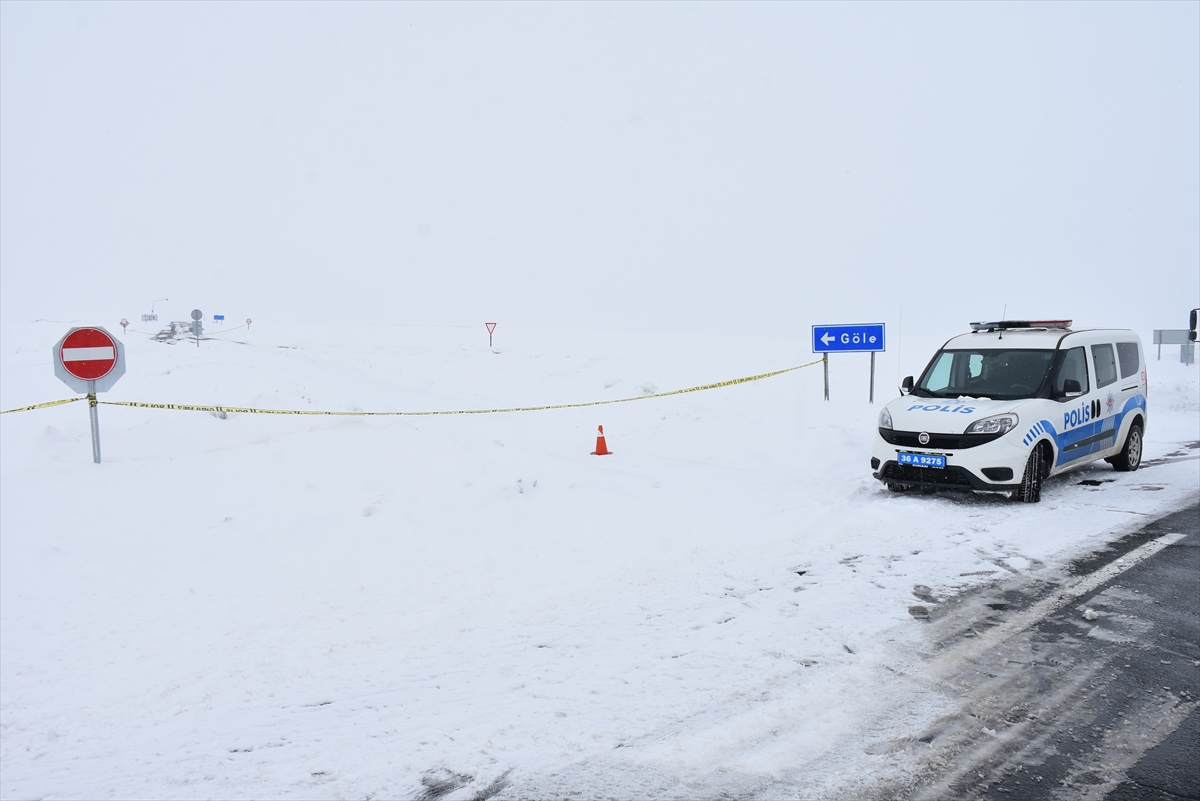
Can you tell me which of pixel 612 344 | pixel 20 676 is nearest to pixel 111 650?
pixel 20 676

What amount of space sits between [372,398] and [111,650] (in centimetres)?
1338

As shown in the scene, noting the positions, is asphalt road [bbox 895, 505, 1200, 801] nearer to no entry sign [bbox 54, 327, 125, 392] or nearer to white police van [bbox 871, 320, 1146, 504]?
white police van [bbox 871, 320, 1146, 504]

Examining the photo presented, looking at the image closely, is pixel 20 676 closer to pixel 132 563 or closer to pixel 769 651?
pixel 132 563

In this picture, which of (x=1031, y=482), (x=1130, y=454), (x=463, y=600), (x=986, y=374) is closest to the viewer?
(x=463, y=600)

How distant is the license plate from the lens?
864cm

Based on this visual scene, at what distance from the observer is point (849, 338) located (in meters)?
14.8

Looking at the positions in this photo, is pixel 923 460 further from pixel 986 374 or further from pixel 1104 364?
pixel 1104 364

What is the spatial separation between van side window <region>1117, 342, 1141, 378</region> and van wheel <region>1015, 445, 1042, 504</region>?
2991 millimetres

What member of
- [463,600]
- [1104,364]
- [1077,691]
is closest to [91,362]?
[463,600]

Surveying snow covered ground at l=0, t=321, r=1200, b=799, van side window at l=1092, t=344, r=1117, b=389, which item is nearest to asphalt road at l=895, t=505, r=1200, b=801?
snow covered ground at l=0, t=321, r=1200, b=799

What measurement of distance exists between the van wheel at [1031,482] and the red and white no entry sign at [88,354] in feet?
34.3

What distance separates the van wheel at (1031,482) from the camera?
8.55 m

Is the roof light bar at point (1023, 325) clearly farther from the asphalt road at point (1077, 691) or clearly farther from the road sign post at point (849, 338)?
the asphalt road at point (1077, 691)

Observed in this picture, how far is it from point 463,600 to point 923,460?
18.3ft
